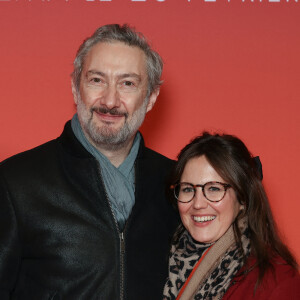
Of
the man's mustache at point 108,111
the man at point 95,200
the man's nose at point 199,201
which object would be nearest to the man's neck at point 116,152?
the man at point 95,200

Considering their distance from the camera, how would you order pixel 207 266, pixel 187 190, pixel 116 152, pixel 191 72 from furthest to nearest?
1. pixel 191 72
2. pixel 116 152
3. pixel 187 190
4. pixel 207 266

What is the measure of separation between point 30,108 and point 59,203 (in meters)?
1.03

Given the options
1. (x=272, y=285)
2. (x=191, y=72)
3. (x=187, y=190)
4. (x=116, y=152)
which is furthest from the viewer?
(x=191, y=72)

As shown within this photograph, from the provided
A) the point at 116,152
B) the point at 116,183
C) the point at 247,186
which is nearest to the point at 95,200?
the point at 116,183

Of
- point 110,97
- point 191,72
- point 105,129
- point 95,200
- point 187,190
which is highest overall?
point 191,72

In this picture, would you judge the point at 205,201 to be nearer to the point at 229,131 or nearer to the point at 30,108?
the point at 229,131

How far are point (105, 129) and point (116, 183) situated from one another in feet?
0.73

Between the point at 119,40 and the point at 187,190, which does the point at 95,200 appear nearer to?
the point at 187,190

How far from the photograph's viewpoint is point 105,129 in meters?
2.51

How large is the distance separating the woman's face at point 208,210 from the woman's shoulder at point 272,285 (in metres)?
0.21

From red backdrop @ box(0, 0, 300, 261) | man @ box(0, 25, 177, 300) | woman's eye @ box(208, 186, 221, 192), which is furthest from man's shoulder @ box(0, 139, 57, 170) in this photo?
red backdrop @ box(0, 0, 300, 261)

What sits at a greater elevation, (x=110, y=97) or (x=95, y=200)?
(x=110, y=97)

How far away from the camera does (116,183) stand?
250 centimetres

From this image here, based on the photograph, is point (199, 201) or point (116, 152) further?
point (116, 152)
